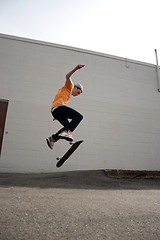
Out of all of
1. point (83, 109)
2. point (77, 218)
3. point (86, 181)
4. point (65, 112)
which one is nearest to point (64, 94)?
point (65, 112)

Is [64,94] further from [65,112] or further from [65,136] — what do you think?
[65,136]

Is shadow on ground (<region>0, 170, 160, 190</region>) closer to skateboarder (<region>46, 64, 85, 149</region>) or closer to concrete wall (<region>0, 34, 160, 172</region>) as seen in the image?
concrete wall (<region>0, 34, 160, 172</region>)

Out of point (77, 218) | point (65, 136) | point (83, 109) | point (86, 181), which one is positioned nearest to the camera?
point (77, 218)

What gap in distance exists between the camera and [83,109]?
26.8 feet

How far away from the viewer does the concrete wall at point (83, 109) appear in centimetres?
739

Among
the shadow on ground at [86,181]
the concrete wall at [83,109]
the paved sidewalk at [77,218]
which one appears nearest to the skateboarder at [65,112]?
the paved sidewalk at [77,218]

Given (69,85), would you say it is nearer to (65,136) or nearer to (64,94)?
(64,94)

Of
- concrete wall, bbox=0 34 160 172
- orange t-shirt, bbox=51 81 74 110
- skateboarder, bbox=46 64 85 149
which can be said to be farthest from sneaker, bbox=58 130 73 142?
concrete wall, bbox=0 34 160 172

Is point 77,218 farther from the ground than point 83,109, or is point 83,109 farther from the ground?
point 83,109

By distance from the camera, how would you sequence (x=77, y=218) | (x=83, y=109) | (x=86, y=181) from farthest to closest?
(x=83, y=109) → (x=86, y=181) → (x=77, y=218)

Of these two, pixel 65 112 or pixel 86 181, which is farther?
pixel 86 181

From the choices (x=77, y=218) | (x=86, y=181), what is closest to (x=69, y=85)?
(x=77, y=218)

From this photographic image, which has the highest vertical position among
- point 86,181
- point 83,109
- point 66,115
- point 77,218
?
point 83,109

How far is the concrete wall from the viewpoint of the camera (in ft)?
24.2
